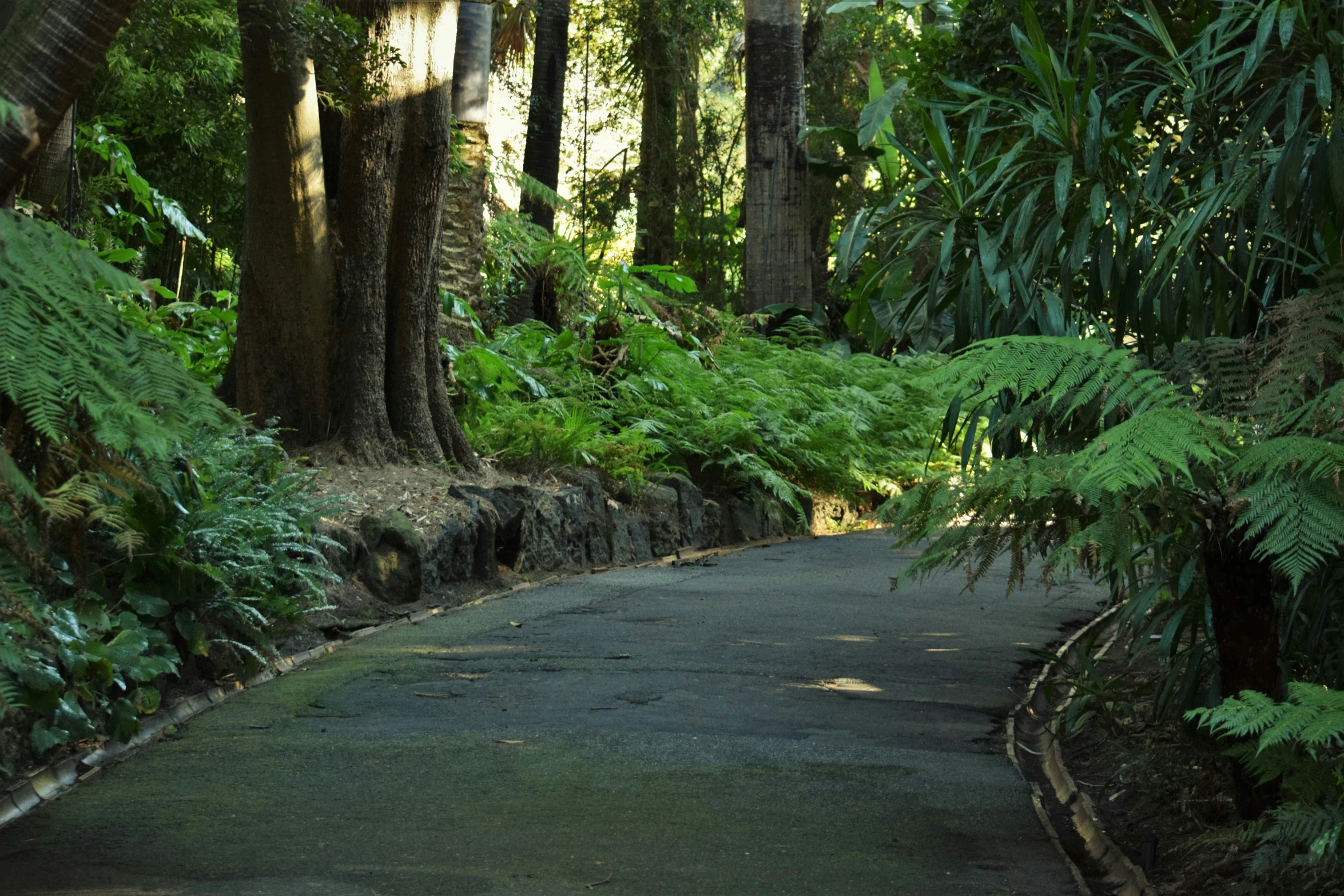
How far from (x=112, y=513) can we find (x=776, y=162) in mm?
15721

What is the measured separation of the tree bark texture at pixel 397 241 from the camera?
8992 mm

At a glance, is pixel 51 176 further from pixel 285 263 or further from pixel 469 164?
pixel 469 164

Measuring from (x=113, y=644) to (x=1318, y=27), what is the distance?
4.72 m

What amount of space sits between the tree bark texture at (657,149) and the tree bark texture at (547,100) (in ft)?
13.7

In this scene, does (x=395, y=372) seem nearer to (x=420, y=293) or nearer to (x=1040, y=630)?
(x=420, y=293)

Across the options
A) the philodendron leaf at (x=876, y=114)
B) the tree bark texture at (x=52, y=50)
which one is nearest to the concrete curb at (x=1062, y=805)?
the philodendron leaf at (x=876, y=114)

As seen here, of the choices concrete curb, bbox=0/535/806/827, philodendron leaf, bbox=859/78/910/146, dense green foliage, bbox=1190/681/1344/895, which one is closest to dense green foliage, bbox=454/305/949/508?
concrete curb, bbox=0/535/806/827

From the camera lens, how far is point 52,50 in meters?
3.23

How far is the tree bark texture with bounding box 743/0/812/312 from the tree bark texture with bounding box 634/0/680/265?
4949 millimetres

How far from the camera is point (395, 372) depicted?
9.41 metres

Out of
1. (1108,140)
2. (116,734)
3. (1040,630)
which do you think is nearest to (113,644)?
(116,734)

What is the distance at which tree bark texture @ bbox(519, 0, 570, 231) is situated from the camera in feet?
61.6

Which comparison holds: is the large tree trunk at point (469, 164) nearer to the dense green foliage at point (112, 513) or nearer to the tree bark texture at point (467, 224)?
the tree bark texture at point (467, 224)

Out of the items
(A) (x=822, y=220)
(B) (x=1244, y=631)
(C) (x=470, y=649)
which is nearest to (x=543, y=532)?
(C) (x=470, y=649)
